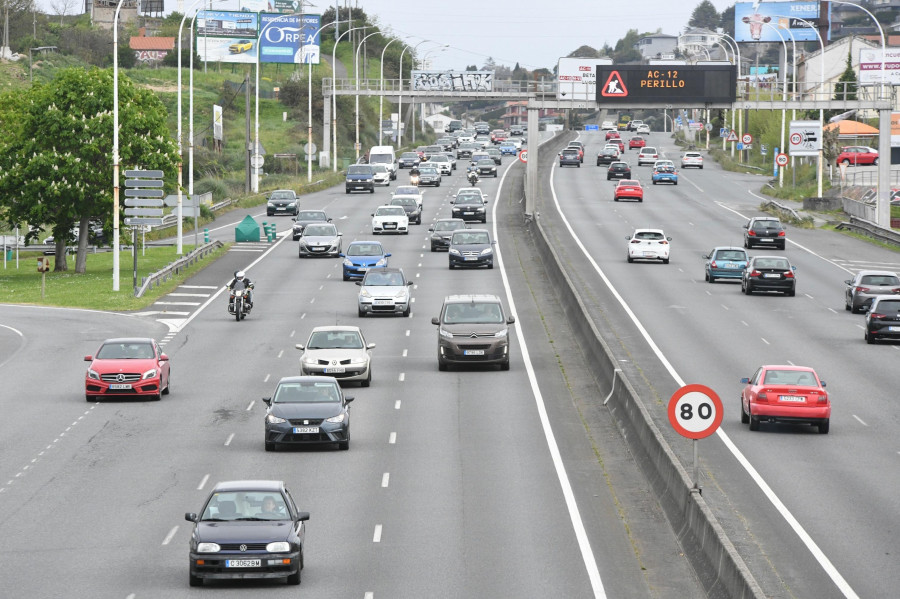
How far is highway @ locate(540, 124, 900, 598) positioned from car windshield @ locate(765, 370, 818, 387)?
1.03m

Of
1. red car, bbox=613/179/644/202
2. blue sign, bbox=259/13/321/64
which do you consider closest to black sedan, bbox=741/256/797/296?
red car, bbox=613/179/644/202

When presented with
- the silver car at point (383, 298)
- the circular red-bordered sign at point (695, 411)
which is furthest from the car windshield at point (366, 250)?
the circular red-bordered sign at point (695, 411)

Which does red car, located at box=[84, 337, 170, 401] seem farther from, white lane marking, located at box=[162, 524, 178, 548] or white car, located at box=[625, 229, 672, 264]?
white car, located at box=[625, 229, 672, 264]

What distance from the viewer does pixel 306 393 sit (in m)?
27.2

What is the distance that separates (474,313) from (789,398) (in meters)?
10.7

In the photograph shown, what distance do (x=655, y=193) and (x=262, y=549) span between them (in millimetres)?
79727

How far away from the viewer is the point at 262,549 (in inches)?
669

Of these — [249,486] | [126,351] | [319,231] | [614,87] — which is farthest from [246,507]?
[614,87]

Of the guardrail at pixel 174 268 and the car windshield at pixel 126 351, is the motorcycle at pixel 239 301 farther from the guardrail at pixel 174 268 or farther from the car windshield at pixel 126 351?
the car windshield at pixel 126 351

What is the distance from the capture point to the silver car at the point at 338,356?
1319 inches

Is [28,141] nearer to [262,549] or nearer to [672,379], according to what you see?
[672,379]

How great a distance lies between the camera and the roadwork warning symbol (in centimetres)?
7200

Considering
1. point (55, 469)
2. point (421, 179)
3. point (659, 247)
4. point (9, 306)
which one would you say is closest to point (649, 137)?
point (421, 179)

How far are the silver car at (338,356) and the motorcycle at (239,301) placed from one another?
11.9m
